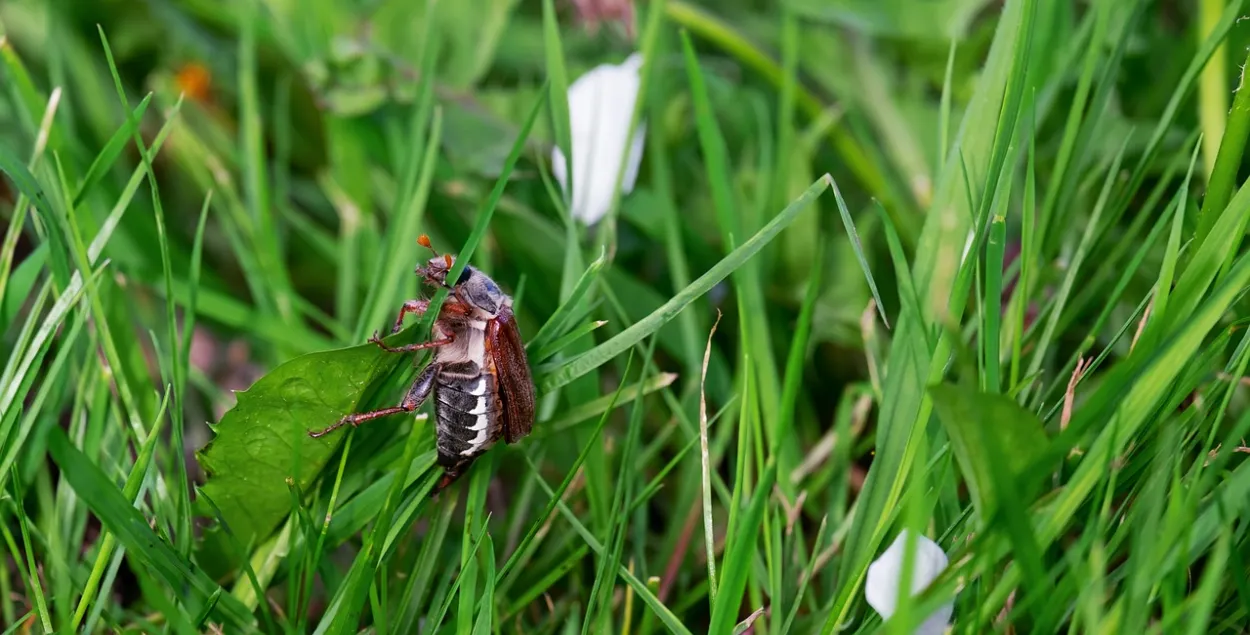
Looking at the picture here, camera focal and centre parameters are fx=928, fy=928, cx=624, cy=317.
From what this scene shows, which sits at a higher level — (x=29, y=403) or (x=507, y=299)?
(x=507, y=299)

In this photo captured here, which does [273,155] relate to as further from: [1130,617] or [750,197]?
[1130,617]

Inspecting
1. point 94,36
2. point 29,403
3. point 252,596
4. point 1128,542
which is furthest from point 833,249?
point 94,36

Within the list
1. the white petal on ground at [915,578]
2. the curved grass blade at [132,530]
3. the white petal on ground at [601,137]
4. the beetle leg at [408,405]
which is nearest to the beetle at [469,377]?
the beetle leg at [408,405]

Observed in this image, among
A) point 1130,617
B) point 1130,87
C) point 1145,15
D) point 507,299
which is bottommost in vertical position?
point 1130,617

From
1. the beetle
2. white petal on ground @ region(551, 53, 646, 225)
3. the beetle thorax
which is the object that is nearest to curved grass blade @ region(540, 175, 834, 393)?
the beetle

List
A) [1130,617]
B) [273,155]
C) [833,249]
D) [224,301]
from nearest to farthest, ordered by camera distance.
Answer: [1130,617]
[224,301]
[833,249]
[273,155]

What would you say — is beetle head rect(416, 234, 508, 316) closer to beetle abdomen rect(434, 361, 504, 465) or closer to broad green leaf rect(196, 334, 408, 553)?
beetle abdomen rect(434, 361, 504, 465)
